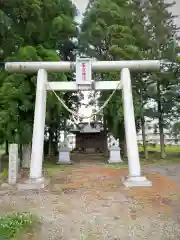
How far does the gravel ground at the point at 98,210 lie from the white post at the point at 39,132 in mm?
781

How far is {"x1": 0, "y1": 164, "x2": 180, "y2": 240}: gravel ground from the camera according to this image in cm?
507

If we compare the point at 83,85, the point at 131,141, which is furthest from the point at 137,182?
the point at 83,85

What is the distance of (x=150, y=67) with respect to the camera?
9859 mm

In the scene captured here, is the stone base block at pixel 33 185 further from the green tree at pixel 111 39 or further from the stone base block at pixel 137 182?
the green tree at pixel 111 39

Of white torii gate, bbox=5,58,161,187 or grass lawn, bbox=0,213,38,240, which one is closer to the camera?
grass lawn, bbox=0,213,38,240

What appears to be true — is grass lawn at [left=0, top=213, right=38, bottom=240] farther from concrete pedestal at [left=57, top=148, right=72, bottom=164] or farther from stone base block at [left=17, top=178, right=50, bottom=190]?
concrete pedestal at [left=57, top=148, right=72, bottom=164]

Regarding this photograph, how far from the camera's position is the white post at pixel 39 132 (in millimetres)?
8961

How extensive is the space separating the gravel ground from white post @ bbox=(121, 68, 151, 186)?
1.32 feet

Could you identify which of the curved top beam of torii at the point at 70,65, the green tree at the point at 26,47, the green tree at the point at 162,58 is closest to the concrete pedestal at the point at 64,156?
the green tree at the point at 26,47

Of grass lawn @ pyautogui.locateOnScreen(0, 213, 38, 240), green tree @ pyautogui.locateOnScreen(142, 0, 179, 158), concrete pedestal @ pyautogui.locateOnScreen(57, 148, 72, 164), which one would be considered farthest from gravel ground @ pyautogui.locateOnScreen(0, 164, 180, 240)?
green tree @ pyautogui.locateOnScreen(142, 0, 179, 158)

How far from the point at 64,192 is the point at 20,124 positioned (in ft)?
15.5

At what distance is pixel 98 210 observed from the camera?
6387 mm

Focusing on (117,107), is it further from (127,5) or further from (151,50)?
(127,5)

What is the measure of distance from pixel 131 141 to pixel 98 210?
11.0 feet
